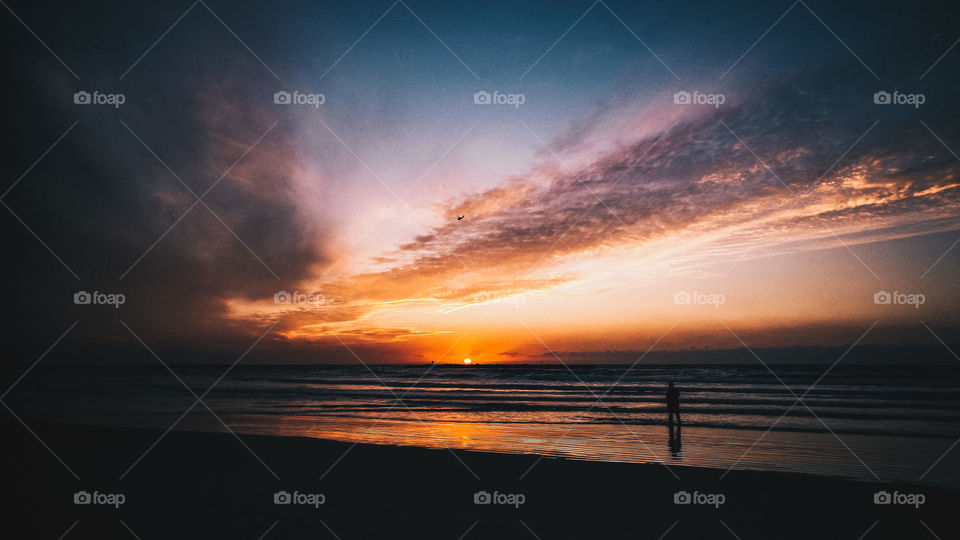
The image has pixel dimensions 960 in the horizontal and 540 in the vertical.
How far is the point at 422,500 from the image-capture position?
9375 millimetres

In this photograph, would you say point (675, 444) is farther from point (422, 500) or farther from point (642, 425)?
point (422, 500)

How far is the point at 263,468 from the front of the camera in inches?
466

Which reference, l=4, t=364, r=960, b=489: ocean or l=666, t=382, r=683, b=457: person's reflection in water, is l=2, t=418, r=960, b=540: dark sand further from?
l=666, t=382, r=683, b=457: person's reflection in water

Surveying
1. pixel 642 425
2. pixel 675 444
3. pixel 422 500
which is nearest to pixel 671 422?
pixel 675 444

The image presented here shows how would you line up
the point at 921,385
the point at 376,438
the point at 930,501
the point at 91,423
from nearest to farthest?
the point at 930,501
the point at 376,438
the point at 91,423
the point at 921,385

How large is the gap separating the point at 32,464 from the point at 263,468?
5579 mm

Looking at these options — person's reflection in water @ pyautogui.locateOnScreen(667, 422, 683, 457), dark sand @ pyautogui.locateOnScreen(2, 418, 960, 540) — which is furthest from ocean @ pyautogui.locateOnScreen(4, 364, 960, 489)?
dark sand @ pyautogui.locateOnScreen(2, 418, 960, 540)

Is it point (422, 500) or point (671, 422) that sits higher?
point (671, 422)

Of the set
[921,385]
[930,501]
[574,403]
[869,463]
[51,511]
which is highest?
[921,385]

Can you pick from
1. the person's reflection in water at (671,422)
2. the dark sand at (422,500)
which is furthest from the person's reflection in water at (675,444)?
the dark sand at (422,500)

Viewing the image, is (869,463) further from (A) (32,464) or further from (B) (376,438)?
(A) (32,464)

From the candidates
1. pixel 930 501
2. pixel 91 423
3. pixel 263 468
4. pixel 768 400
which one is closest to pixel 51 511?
pixel 263 468

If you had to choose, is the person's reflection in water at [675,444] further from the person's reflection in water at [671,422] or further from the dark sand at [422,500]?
the dark sand at [422,500]

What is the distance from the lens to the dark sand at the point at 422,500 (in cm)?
780
